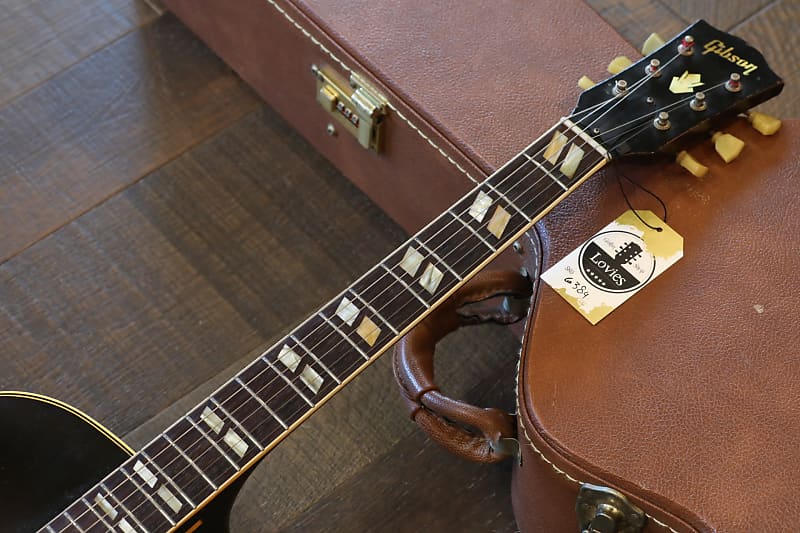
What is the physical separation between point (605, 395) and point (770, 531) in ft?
0.56

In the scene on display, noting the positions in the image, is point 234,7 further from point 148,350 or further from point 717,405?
point 717,405

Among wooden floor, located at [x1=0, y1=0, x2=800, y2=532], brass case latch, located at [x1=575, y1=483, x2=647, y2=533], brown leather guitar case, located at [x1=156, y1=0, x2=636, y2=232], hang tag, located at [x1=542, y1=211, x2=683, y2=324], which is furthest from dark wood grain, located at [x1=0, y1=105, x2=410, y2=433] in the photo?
brass case latch, located at [x1=575, y1=483, x2=647, y2=533]

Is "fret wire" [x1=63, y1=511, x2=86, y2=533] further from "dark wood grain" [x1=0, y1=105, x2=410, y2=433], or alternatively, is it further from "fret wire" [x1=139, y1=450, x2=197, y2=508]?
"dark wood grain" [x1=0, y1=105, x2=410, y2=433]

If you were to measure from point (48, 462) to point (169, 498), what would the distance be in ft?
0.43

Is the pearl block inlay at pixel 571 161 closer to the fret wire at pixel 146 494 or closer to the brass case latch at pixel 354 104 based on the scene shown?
the brass case latch at pixel 354 104

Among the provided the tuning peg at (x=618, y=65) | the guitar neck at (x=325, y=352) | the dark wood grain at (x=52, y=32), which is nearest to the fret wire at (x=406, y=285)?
the guitar neck at (x=325, y=352)

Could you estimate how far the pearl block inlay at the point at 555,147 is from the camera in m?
0.93

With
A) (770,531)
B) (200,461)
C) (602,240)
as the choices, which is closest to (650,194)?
(602,240)

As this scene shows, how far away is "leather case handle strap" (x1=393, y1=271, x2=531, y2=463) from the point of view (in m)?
0.91

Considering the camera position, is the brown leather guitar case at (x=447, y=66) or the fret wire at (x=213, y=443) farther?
the brown leather guitar case at (x=447, y=66)

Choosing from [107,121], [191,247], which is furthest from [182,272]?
[107,121]

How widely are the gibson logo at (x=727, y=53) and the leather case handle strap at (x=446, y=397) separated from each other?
29 centimetres

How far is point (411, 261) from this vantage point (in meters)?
0.90


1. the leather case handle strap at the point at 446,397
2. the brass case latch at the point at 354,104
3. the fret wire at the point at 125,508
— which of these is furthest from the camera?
the brass case latch at the point at 354,104
